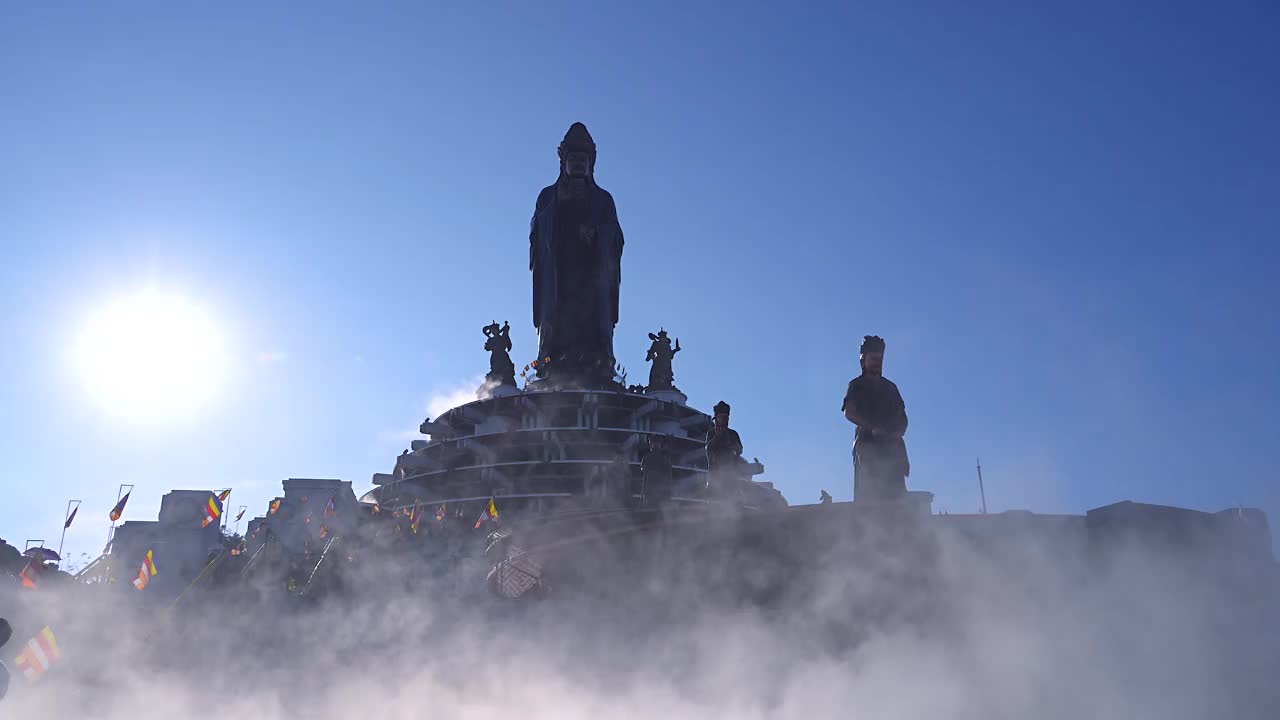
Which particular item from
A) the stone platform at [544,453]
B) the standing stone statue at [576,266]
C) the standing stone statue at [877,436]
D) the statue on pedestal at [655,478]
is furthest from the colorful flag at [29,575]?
the standing stone statue at [576,266]

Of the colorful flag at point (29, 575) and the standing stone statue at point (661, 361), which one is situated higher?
the standing stone statue at point (661, 361)

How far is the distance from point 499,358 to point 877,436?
2273cm

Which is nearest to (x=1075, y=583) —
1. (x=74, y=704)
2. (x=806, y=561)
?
(x=806, y=561)

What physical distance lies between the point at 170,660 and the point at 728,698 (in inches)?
259

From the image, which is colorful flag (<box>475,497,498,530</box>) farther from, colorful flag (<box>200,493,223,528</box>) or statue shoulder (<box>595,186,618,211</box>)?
statue shoulder (<box>595,186,618,211</box>)

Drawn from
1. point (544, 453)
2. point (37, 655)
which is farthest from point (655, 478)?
point (544, 453)

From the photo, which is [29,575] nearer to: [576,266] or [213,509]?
[213,509]

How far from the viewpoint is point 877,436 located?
810 cm

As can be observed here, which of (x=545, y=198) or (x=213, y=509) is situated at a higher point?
(x=545, y=198)

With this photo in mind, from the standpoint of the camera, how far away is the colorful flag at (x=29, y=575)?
10.0 m

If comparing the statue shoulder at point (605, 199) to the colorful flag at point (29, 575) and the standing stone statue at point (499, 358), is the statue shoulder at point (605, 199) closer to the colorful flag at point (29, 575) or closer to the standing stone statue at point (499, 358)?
the standing stone statue at point (499, 358)

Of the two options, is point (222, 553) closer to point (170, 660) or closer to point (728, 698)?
point (170, 660)

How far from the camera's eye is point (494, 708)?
6.66 m

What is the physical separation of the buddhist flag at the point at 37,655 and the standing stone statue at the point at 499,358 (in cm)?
2162
